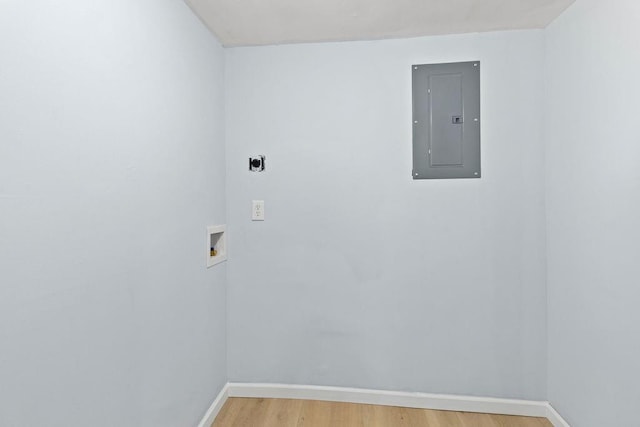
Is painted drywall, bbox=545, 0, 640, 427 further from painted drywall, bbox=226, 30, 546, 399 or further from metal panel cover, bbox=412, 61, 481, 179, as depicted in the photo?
metal panel cover, bbox=412, 61, 481, 179

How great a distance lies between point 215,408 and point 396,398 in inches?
42.7

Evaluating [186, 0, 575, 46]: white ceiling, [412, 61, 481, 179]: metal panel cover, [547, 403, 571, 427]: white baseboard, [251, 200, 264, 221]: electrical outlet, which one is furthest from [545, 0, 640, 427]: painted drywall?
[251, 200, 264, 221]: electrical outlet

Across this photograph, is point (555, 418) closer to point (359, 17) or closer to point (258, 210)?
point (258, 210)

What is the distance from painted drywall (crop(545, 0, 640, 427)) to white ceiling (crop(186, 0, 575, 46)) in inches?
11.1

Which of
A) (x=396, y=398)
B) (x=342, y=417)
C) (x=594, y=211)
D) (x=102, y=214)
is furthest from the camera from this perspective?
(x=396, y=398)

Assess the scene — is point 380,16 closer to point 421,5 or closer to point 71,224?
point 421,5

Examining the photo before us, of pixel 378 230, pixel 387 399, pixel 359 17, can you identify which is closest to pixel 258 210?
pixel 378 230

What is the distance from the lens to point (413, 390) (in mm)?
2158

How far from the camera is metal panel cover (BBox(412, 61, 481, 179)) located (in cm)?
208

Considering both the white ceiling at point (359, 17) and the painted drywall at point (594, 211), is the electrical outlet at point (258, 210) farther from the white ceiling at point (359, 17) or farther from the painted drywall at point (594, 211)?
the painted drywall at point (594, 211)

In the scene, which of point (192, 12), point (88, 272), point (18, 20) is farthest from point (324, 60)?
point (88, 272)

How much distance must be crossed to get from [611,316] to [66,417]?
2071mm

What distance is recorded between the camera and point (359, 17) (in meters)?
1.88

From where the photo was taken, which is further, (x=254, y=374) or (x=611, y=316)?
(x=254, y=374)
